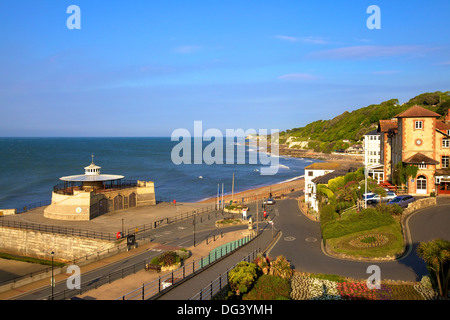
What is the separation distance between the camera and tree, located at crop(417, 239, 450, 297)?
18395 millimetres

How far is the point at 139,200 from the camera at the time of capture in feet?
180

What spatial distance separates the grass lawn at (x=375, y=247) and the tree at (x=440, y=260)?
801 centimetres

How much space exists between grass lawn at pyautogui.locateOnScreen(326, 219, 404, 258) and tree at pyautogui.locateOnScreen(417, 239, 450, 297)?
8012 mm

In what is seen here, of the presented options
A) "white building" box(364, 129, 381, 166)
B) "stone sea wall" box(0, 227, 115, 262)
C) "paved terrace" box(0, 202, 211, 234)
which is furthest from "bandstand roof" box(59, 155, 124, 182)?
"white building" box(364, 129, 381, 166)

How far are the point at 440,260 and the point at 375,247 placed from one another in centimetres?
987

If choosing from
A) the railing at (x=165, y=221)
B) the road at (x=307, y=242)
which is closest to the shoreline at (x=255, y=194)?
the railing at (x=165, y=221)

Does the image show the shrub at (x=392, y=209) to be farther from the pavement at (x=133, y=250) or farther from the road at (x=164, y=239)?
the road at (x=164, y=239)

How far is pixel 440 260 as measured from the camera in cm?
1841

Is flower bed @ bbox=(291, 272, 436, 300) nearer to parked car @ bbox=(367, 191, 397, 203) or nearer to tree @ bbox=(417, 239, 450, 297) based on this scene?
tree @ bbox=(417, 239, 450, 297)

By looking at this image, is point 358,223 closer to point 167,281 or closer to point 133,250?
point 167,281

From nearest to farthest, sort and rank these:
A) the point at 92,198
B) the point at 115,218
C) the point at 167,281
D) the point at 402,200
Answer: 1. the point at 167,281
2. the point at 402,200
3. the point at 92,198
4. the point at 115,218

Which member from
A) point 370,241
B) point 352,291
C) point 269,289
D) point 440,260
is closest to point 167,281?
point 269,289
